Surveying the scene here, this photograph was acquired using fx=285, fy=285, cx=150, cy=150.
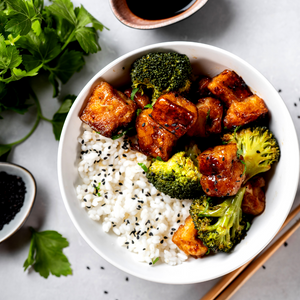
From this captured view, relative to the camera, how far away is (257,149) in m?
2.10

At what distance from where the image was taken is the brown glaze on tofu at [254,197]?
7.04 feet

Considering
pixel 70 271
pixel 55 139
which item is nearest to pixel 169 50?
pixel 55 139

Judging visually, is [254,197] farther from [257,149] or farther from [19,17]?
[19,17]

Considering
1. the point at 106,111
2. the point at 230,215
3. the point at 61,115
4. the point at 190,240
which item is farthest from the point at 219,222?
the point at 61,115

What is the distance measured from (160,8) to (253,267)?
253 cm

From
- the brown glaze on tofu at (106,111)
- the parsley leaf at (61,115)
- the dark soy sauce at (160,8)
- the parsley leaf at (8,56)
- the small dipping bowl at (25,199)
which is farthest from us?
the small dipping bowl at (25,199)

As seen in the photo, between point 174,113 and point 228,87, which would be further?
point 228,87

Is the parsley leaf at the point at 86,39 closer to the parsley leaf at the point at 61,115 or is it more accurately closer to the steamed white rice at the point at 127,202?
the parsley leaf at the point at 61,115

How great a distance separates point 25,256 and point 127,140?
1754mm

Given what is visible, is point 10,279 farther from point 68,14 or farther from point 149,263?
point 68,14

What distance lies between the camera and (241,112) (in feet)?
6.96

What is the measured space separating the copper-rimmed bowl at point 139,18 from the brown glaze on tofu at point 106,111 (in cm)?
63

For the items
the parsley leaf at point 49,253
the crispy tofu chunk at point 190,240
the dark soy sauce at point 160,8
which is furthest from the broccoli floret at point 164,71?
the parsley leaf at point 49,253

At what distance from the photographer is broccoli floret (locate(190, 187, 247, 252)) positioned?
212 cm
